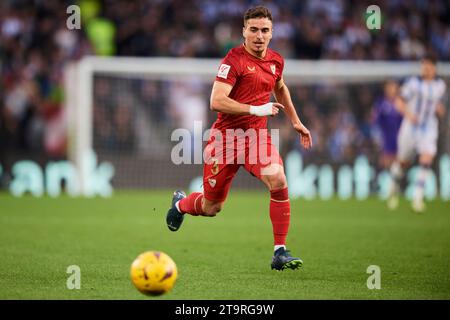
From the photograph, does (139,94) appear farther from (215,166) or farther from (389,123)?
(215,166)

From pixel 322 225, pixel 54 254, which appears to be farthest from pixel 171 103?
pixel 54 254

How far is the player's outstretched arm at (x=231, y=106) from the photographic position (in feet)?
25.5

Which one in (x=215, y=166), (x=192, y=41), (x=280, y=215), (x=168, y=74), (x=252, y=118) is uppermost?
(x=192, y=41)

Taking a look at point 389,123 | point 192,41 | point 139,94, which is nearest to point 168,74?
point 139,94

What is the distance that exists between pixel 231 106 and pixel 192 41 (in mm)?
15936

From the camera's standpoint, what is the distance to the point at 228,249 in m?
10.2

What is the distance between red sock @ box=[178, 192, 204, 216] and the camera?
8.95 m

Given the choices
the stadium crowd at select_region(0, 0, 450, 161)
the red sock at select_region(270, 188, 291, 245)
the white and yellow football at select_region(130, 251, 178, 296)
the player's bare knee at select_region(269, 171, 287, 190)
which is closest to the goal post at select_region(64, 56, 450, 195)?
the stadium crowd at select_region(0, 0, 450, 161)

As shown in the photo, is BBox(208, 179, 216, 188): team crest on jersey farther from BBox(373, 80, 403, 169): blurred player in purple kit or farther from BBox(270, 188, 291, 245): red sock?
BBox(373, 80, 403, 169): blurred player in purple kit

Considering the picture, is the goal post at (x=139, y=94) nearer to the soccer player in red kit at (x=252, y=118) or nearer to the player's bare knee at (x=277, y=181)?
the soccer player in red kit at (x=252, y=118)

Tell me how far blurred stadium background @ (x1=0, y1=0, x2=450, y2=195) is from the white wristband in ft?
39.2

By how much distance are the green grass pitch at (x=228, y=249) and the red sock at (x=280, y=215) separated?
34 centimetres

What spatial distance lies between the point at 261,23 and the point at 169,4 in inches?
673
